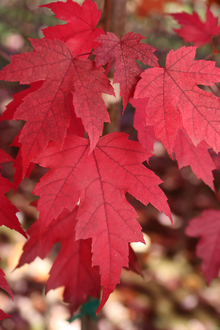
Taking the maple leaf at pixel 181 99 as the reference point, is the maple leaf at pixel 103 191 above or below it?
below

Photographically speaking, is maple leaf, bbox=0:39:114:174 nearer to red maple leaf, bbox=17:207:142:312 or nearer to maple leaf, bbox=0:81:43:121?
maple leaf, bbox=0:81:43:121

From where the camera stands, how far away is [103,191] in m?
0.60

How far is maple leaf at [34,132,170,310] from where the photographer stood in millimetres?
555

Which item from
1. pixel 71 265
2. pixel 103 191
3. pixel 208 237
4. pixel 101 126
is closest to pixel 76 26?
pixel 101 126

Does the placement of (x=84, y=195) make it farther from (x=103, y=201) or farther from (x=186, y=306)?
(x=186, y=306)

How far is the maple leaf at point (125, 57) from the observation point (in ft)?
1.81

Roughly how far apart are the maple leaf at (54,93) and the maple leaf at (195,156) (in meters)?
0.26

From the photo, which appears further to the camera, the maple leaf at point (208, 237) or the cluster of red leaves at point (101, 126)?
the maple leaf at point (208, 237)

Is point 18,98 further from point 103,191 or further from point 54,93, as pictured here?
point 103,191

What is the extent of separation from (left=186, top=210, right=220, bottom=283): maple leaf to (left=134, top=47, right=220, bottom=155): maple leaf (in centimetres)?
65

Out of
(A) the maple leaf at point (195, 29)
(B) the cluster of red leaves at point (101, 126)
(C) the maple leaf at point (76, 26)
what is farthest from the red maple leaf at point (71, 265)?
(A) the maple leaf at point (195, 29)

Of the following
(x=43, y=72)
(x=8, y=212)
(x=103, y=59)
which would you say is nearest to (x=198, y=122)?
(x=103, y=59)

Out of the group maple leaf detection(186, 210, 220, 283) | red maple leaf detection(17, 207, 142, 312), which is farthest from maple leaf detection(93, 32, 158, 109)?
maple leaf detection(186, 210, 220, 283)

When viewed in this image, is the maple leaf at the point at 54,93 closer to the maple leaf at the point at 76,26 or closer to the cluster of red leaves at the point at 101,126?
the cluster of red leaves at the point at 101,126
